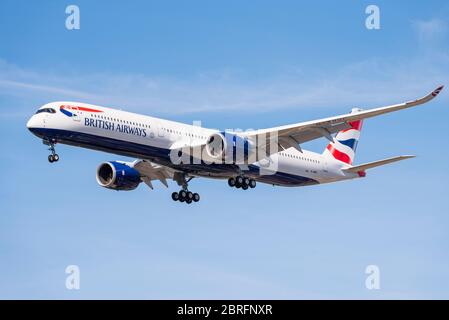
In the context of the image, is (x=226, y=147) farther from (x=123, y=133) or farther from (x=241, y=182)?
(x=123, y=133)

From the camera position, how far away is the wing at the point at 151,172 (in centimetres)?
6022

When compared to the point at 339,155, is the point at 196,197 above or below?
below

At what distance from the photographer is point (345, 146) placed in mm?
65938

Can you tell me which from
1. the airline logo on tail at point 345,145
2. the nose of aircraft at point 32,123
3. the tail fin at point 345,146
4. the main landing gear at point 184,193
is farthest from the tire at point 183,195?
the nose of aircraft at point 32,123

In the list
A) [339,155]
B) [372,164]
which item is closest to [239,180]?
[372,164]

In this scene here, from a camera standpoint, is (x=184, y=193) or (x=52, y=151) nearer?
(x=52, y=151)

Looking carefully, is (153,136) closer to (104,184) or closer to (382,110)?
(104,184)

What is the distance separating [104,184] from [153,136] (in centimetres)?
862

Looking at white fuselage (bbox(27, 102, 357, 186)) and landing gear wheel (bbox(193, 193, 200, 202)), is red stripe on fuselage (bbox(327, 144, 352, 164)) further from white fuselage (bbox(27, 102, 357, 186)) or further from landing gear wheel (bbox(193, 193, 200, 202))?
landing gear wheel (bbox(193, 193, 200, 202))

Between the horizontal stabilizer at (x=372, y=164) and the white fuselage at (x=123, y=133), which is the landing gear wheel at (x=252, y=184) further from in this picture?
the horizontal stabilizer at (x=372, y=164)

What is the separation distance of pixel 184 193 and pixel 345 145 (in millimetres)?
13400

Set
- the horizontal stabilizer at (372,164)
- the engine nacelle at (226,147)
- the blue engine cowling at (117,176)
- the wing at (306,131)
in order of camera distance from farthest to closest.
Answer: the blue engine cowling at (117,176) < the horizontal stabilizer at (372,164) < the engine nacelle at (226,147) < the wing at (306,131)

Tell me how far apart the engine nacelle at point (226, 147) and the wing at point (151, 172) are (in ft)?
19.0

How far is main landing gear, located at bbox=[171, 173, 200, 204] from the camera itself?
59.4m
